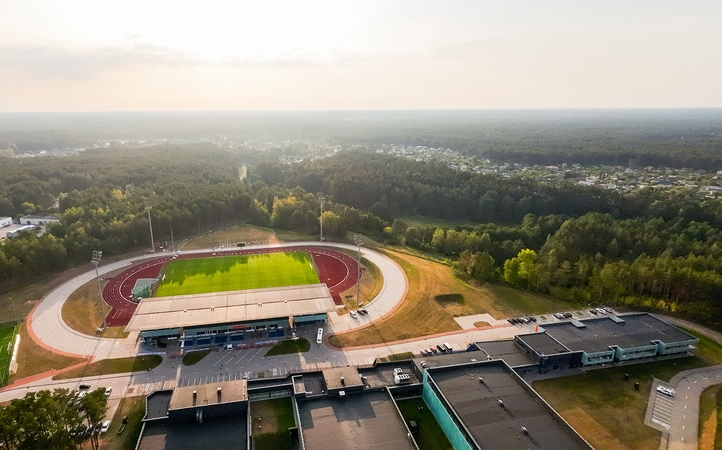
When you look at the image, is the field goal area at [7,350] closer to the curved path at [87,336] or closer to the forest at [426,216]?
the curved path at [87,336]

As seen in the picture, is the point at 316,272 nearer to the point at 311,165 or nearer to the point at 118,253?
the point at 118,253

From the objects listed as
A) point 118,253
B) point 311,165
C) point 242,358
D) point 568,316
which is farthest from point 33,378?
point 311,165

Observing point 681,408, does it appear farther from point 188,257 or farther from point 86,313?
point 188,257

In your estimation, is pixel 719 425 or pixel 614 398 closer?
pixel 719 425

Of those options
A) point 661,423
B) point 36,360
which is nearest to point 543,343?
point 661,423

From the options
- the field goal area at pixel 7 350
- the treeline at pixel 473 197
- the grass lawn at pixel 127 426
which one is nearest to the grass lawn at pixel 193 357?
the grass lawn at pixel 127 426

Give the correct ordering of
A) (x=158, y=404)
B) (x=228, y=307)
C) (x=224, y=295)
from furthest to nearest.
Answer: (x=224, y=295), (x=228, y=307), (x=158, y=404)
